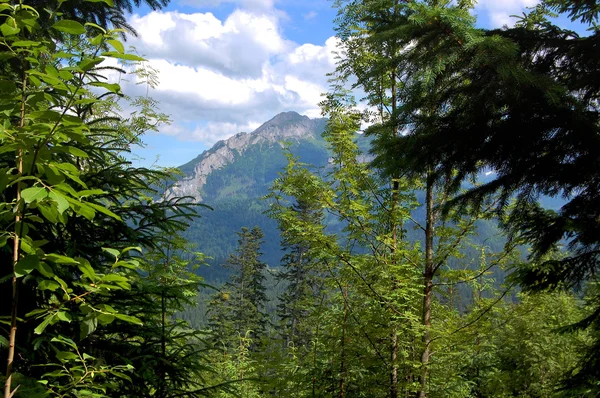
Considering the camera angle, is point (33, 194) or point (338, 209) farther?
point (338, 209)

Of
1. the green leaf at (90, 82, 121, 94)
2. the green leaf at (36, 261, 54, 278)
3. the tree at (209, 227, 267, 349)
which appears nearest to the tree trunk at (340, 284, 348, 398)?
the green leaf at (36, 261, 54, 278)

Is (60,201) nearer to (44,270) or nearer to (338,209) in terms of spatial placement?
(44,270)

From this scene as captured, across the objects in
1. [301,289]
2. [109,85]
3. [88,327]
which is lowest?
[88,327]

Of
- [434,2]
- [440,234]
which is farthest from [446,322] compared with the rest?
[434,2]

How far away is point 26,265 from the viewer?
3.66 ft

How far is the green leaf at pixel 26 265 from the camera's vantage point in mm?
1095

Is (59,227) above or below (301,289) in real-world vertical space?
below

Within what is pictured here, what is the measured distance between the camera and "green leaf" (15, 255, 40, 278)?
1095mm

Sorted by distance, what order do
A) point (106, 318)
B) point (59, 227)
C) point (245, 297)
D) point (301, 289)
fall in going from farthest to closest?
point (245, 297), point (301, 289), point (59, 227), point (106, 318)

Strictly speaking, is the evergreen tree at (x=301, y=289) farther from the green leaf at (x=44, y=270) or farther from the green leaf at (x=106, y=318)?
the green leaf at (x=44, y=270)

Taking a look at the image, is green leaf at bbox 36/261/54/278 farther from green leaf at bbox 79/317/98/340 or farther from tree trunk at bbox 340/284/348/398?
tree trunk at bbox 340/284/348/398

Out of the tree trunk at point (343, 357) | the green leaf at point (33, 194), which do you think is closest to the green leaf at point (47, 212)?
the green leaf at point (33, 194)

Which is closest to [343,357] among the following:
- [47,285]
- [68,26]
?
[47,285]

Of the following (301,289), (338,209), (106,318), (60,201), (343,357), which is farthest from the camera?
(301,289)
